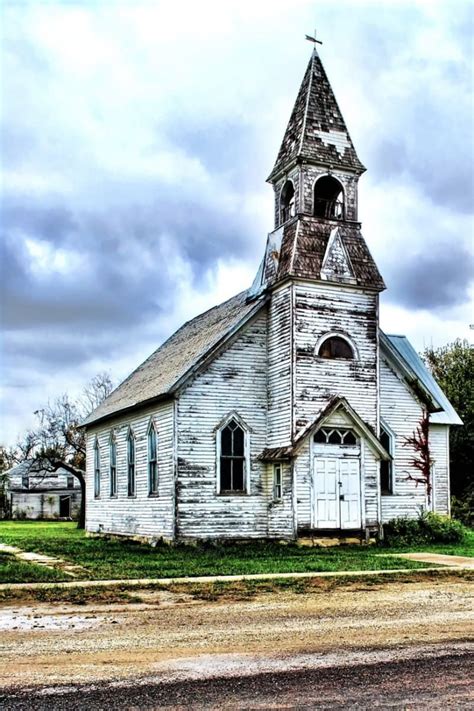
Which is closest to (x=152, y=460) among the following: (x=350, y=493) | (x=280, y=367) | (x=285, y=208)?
(x=280, y=367)

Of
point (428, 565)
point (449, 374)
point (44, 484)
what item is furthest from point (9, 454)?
point (428, 565)

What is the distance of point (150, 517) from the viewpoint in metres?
26.4

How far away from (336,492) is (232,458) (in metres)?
3.27

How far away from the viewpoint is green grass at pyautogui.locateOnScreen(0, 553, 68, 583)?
15203 mm

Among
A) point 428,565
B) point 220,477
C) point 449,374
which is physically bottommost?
point 428,565

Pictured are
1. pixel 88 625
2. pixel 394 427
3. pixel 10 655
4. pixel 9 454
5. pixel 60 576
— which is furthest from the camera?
pixel 9 454

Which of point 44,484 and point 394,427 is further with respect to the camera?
point 44,484

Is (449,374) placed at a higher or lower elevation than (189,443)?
higher

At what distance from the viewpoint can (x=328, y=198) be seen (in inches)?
1104

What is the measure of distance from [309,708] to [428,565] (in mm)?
12518

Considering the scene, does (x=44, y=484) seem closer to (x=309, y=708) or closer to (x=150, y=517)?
(x=150, y=517)

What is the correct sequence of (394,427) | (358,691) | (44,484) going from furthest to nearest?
(44,484)
(394,427)
(358,691)

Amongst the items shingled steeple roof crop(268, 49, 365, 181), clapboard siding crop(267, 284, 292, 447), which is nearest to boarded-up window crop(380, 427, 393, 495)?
clapboard siding crop(267, 284, 292, 447)

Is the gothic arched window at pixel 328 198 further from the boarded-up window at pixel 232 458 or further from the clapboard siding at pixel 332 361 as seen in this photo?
Result: the boarded-up window at pixel 232 458
